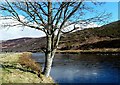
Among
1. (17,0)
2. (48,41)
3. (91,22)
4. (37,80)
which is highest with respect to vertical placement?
(17,0)

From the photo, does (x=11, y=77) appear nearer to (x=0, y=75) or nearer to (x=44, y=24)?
(x=0, y=75)

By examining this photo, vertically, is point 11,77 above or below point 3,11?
below

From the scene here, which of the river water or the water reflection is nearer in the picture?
the river water

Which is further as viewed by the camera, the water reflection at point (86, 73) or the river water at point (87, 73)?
the water reflection at point (86, 73)

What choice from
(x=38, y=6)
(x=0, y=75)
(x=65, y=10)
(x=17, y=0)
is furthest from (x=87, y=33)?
(x=0, y=75)

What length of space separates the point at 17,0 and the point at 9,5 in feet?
2.26

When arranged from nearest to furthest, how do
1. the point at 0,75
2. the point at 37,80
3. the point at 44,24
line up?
the point at 0,75, the point at 37,80, the point at 44,24

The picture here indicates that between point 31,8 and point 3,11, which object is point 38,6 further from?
point 3,11

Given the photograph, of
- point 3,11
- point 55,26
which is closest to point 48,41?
point 55,26

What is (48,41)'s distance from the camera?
2181 cm

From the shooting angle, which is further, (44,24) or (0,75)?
(44,24)

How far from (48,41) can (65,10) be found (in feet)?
8.85

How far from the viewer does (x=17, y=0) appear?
20.5 meters

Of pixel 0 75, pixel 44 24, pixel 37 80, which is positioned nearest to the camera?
pixel 0 75
